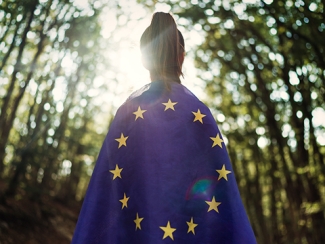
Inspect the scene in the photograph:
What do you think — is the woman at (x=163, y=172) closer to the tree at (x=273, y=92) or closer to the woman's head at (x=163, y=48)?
the woman's head at (x=163, y=48)

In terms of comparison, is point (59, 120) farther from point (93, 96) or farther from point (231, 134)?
point (231, 134)

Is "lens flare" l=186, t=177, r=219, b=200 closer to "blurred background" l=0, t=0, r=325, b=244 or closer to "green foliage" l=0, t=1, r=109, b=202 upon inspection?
"blurred background" l=0, t=0, r=325, b=244

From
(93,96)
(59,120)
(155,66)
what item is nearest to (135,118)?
(155,66)

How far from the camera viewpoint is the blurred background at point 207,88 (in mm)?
6703

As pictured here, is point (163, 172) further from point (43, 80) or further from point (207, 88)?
point (207, 88)

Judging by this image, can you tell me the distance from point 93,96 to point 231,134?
4338 millimetres

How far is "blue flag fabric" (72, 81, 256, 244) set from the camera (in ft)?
8.60

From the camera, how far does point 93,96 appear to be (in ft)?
44.6

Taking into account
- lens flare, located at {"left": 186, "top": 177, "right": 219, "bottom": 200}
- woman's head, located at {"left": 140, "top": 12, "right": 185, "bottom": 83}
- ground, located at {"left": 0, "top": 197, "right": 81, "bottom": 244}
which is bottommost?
ground, located at {"left": 0, "top": 197, "right": 81, "bottom": 244}

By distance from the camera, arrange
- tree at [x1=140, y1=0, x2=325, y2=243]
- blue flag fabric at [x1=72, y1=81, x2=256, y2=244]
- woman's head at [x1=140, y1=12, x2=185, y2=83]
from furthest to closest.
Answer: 1. tree at [x1=140, y1=0, x2=325, y2=243]
2. woman's head at [x1=140, y1=12, x2=185, y2=83]
3. blue flag fabric at [x1=72, y1=81, x2=256, y2=244]

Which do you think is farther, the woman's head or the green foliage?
the green foliage

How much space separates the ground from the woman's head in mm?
4433

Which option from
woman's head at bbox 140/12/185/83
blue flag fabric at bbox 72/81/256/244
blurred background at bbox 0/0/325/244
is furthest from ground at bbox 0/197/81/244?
woman's head at bbox 140/12/185/83

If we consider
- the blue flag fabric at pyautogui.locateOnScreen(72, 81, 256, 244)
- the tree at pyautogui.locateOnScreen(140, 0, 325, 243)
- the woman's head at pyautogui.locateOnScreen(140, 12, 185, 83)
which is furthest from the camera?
the tree at pyautogui.locateOnScreen(140, 0, 325, 243)
